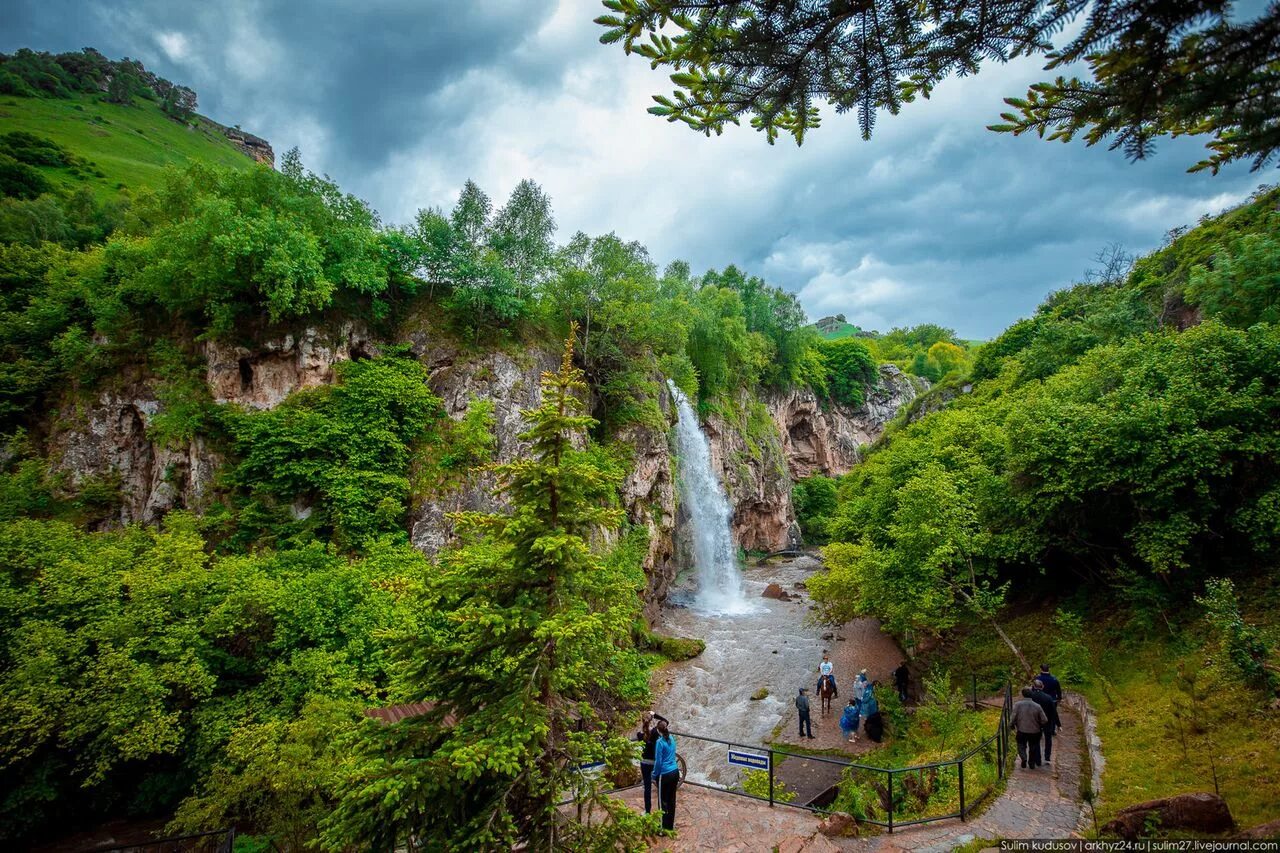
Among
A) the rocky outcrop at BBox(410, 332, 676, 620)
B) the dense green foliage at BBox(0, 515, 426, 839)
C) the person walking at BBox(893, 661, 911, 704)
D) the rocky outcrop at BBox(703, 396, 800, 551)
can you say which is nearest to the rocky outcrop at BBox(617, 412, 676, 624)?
the rocky outcrop at BBox(410, 332, 676, 620)

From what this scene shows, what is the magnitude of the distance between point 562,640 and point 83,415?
851 inches

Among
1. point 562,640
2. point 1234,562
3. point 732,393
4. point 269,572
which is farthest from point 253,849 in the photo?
point 732,393

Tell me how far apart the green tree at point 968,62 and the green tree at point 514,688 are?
3.37m

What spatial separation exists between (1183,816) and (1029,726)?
125 inches

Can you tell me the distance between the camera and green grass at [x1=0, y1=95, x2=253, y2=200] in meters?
47.8

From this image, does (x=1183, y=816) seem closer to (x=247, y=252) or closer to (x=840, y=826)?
(x=840, y=826)

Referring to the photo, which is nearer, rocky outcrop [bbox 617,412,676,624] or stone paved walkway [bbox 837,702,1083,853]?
stone paved walkway [bbox 837,702,1083,853]

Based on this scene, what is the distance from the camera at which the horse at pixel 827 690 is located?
15023 millimetres

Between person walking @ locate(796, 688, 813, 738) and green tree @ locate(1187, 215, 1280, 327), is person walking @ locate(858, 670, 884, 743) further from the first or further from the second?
green tree @ locate(1187, 215, 1280, 327)

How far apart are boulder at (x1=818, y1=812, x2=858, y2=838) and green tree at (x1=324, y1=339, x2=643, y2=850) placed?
15.2ft

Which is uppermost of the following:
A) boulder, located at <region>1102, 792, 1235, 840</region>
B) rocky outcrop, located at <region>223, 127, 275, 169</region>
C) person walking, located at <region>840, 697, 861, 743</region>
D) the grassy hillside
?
rocky outcrop, located at <region>223, 127, 275, 169</region>

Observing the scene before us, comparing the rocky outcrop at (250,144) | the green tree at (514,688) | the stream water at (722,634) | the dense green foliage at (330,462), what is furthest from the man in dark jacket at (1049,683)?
the rocky outcrop at (250,144)

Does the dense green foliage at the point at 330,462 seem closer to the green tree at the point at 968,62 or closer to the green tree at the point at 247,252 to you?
the green tree at the point at 247,252

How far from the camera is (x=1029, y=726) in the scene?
27.3 ft
